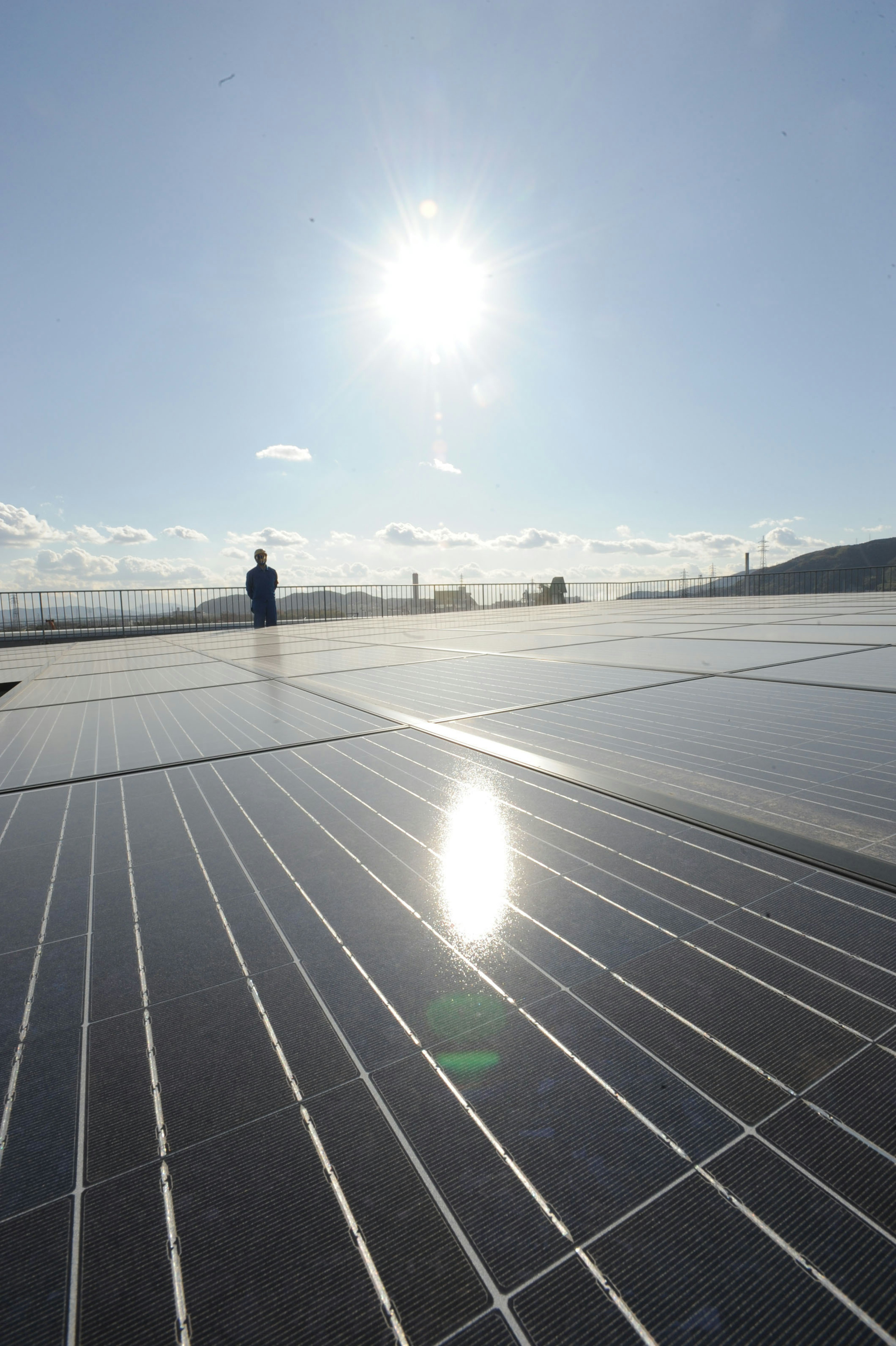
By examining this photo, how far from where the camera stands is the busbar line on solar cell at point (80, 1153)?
32.5 inches

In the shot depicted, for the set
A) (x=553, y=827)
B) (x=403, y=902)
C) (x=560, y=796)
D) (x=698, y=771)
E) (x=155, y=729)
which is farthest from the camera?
(x=155, y=729)

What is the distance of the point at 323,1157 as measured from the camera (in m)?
1.03

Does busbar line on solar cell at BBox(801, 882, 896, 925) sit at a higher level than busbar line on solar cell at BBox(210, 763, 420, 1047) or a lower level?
higher

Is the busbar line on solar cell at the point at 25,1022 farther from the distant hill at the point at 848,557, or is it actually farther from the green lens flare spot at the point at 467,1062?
the distant hill at the point at 848,557

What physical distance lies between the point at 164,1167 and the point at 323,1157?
0.24 m

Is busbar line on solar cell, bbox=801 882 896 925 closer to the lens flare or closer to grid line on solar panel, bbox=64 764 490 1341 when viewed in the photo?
the lens flare

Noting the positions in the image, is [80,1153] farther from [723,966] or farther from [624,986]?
[723,966]

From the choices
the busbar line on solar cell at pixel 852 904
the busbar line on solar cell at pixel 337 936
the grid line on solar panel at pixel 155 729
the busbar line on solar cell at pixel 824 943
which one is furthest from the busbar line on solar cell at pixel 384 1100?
the grid line on solar panel at pixel 155 729

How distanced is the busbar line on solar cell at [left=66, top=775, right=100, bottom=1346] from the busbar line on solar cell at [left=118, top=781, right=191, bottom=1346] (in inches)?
4.0

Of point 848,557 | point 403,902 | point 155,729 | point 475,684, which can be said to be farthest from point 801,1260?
point 848,557

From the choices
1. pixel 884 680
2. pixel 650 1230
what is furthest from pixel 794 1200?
pixel 884 680

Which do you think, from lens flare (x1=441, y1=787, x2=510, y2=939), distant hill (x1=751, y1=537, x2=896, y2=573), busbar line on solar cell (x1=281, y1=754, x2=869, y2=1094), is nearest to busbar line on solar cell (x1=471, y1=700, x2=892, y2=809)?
lens flare (x1=441, y1=787, x2=510, y2=939)

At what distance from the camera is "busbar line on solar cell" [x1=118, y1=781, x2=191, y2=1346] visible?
82cm

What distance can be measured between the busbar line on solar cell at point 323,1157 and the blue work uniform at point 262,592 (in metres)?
13.5
